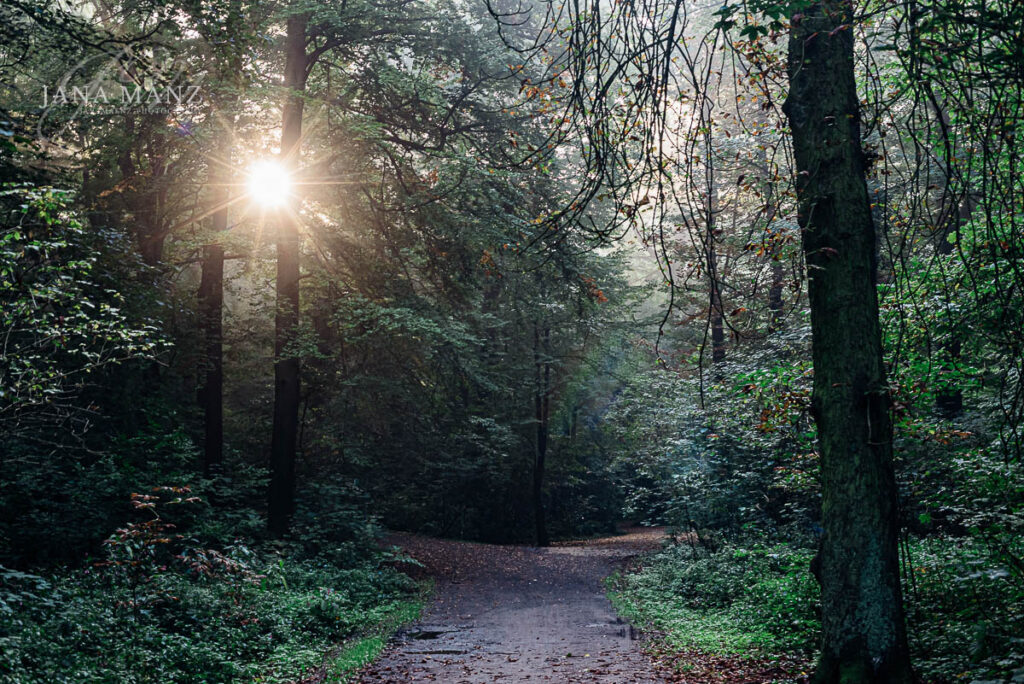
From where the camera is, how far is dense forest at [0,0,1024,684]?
4.74 metres

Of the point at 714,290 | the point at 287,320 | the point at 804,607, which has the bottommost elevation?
the point at 804,607

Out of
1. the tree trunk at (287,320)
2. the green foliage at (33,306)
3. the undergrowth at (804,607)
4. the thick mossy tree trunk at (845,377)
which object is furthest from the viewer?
the tree trunk at (287,320)

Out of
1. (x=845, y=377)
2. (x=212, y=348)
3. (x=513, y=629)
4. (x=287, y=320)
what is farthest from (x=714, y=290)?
(x=212, y=348)

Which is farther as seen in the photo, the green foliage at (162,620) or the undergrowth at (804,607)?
the green foliage at (162,620)

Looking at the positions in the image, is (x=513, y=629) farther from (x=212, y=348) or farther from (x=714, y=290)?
(x=212, y=348)

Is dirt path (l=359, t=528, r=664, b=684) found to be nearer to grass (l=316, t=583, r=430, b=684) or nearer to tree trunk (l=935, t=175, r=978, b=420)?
grass (l=316, t=583, r=430, b=684)

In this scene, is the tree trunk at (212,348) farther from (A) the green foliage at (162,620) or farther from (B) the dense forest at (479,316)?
(A) the green foliage at (162,620)

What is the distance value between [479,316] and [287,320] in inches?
212

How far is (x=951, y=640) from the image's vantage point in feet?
20.1

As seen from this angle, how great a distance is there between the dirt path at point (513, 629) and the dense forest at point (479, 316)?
59 centimetres

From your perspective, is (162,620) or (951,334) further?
(162,620)

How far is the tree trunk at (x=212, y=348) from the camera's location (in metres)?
15.5

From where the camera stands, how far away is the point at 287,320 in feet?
46.0

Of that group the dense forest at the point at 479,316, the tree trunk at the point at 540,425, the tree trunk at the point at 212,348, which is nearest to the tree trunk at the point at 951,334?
the dense forest at the point at 479,316
